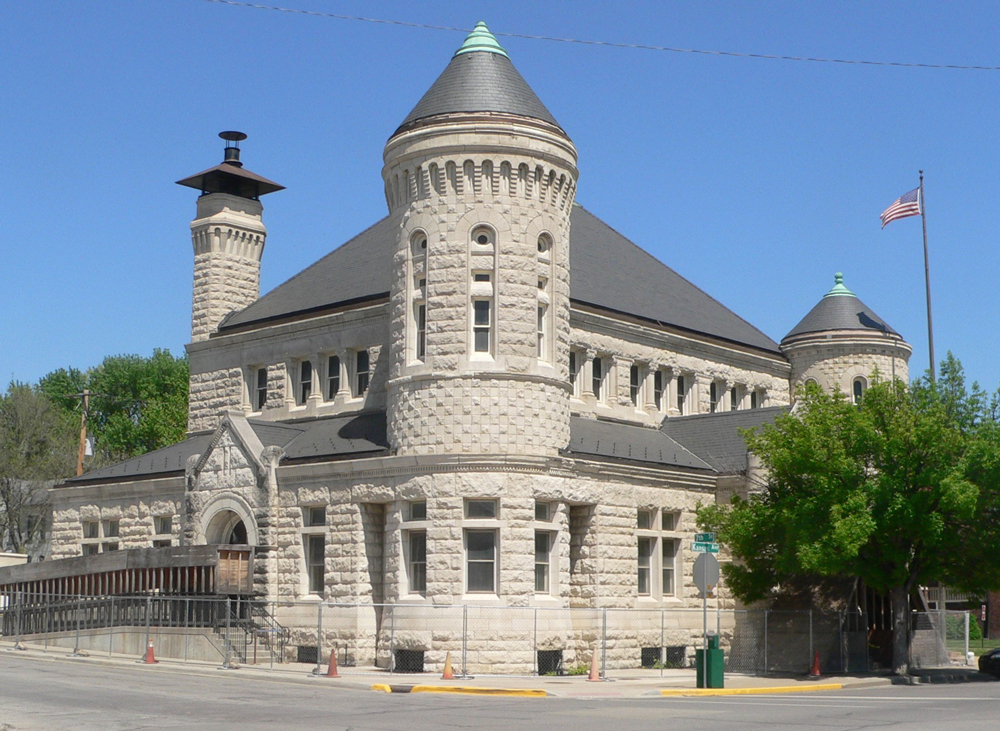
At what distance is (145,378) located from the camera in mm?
90938

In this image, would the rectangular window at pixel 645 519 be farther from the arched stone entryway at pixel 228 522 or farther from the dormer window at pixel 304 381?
the dormer window at pixel 304 381

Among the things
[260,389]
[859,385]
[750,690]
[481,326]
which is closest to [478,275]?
[481,326]

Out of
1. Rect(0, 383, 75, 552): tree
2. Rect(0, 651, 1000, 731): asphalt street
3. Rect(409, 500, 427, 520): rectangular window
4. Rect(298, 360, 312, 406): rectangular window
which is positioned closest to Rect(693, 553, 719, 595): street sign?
Rect(0, 651, 1000, 731): asphalt street

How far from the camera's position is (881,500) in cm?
3189

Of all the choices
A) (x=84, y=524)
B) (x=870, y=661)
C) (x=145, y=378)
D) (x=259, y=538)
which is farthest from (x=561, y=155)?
(x=145, y=378)

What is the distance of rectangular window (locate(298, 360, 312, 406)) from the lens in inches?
1640

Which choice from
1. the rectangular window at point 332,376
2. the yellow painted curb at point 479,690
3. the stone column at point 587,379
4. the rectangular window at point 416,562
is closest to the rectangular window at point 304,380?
the rectangular window at point 332,376

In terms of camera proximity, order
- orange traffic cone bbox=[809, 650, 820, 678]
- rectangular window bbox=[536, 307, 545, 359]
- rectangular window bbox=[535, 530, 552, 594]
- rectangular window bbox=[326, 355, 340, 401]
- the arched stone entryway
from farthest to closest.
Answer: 1. rectangular window bbox=[326, 355, 340, 401]
2. the arched stone entryway
3. rectangular window bbox=[536, 307, 545, 359]
4. rectangular window bbox=[535, 530, 552, 594]
5. orange traffic cone bbox=[809, 650, 820, 678]

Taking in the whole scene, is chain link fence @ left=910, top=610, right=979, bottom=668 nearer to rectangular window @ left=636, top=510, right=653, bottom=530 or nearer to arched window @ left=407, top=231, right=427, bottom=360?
rectangular window @ left=636, top=510, right=653, bottom=530

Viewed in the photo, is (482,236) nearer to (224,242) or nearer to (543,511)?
(543,511)

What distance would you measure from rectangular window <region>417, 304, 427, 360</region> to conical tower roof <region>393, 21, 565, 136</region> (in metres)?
5.02

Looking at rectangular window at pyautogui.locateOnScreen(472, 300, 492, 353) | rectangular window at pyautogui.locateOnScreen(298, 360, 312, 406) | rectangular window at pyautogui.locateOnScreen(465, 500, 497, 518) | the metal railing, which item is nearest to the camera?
rectangular window at pyautogui.locateOnScreen(465, 500, 497, 518)

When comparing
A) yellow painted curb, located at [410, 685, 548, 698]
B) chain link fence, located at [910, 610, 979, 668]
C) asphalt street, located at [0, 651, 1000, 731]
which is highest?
asphalt street, located at [0, 651, 1000, 731]

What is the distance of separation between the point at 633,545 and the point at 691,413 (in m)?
9.91
